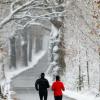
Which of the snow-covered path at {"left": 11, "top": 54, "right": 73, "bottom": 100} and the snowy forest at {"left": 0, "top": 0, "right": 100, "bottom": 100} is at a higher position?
the snowy forest at {"left": 0, "top": 0, "right": 100, "bottom": 100}

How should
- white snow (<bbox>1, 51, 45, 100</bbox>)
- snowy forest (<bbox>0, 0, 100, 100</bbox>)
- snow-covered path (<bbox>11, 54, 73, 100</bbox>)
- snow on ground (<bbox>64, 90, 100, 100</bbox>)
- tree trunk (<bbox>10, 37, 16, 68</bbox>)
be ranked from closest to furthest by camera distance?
snow on ground (<bbox>64, 90, 100, 100</bbox>), white snow (<bbox>1, 51, 45, 100</bbox>), snowy forest (<bbox>0, 0, 100, 100</bbox>), snow-covered path (<bbox>11, 54, 73, 100</bbox>), tree trunk (<bbox>10, 37, 16, 68</bbox>)

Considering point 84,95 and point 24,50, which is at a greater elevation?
point 24,50

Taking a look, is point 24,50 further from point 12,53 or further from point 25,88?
point 25,88

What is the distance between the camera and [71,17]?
40.1m

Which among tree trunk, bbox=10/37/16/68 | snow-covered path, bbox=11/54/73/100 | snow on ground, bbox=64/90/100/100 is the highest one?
tree trunk, bbox=10/37/16/68

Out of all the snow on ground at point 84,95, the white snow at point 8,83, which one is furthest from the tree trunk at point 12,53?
the snow on ground at point 84,95

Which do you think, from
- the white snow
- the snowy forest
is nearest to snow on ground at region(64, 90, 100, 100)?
the snowy forest

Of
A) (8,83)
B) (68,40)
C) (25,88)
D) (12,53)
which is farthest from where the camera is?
(12,53)

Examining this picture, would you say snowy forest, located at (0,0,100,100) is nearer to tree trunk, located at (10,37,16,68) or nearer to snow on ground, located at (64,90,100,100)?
snow on ground, located at (64,90,100,100)

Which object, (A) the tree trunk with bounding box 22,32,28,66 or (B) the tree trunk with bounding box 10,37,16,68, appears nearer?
(B) the tree trunk with bounding box 10,37,16,68

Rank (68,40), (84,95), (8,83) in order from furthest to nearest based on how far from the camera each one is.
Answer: (68,40)
(8,83)
(84,95)

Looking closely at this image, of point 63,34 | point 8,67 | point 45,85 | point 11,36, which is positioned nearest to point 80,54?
point 63,34

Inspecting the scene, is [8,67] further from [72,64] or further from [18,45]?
[72,64]

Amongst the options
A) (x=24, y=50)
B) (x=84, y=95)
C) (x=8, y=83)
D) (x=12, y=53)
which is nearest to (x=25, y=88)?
(x=8, y=83)
